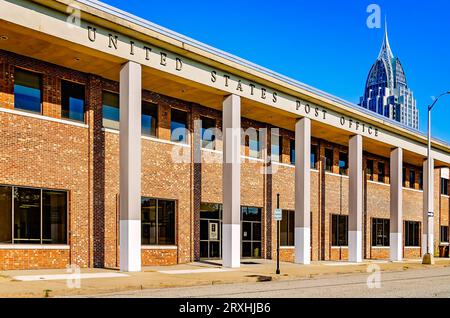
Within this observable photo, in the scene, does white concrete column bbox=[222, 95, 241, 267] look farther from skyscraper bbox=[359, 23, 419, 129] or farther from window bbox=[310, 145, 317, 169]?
skyscraper bbox=[359, 23, 419, 129]

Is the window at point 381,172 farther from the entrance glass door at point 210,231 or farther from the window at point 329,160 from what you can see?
the entrance glass door at point 210,231

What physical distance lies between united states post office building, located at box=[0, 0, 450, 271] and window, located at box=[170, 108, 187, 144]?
8 cm

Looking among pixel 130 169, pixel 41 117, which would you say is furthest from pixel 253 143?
pixel 41 117

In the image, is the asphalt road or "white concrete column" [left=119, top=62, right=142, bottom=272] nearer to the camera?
the asphalt road

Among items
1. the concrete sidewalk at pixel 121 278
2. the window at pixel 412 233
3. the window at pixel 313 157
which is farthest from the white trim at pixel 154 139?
the window at pixel 412 233

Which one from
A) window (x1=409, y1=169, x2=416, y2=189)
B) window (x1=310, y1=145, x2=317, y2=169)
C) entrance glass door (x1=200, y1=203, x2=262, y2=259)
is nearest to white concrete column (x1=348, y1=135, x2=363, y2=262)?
window (x1=310, y1=145, x2=317, y2=169)

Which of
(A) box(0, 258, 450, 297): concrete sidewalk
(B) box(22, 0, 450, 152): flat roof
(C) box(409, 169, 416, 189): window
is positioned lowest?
(A) box(0, 258, 450, 297): concrete sidewalk

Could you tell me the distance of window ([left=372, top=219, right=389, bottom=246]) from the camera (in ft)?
146

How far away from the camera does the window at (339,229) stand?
132ft

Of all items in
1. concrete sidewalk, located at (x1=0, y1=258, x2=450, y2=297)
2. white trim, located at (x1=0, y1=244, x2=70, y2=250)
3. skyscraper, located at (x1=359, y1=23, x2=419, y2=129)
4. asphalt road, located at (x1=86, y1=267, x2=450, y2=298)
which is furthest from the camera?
skyscraper, located at (x1=359, y1=23, x2=419, y2=129)

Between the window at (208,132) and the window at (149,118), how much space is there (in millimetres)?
3426

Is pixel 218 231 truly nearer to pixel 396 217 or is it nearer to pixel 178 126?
pixel 178 126
